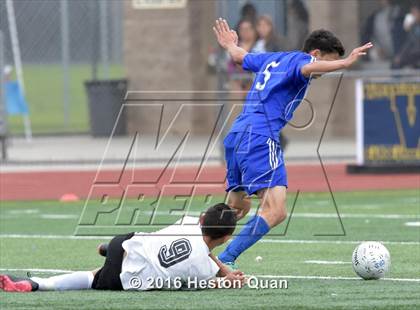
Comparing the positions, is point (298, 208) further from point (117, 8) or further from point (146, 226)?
point (117, 8)

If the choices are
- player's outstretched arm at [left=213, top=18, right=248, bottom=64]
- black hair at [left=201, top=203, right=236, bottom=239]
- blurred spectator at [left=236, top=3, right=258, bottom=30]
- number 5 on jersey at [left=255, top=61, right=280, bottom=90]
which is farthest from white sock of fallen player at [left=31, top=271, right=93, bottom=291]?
blurred spectator at [left=236, top=3, right=258, bottom=30]

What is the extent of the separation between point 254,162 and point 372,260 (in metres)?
1.26

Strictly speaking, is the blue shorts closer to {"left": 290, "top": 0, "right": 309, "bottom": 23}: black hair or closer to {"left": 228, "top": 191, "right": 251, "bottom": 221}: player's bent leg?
{"left": 228, "top": 191, "right": 251, "bottom": 221}: player's bent leg

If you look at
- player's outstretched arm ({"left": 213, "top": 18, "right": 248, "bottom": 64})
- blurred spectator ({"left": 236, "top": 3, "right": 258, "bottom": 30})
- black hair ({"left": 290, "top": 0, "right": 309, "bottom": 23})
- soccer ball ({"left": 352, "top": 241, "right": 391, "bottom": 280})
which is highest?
player's outstretched arm ({"left": 213, "top": 18, "right": 248, "bottom": 64})

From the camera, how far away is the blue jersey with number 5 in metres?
10.2

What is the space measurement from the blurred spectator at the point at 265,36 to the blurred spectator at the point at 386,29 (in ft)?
10.6

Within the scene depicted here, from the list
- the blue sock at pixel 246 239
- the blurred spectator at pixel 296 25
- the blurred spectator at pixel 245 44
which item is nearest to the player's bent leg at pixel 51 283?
the blue sock at pixel 246 239

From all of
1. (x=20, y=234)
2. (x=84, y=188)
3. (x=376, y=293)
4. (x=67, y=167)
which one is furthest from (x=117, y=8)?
(x=376, y=293)

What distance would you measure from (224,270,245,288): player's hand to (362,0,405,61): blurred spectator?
1563cm

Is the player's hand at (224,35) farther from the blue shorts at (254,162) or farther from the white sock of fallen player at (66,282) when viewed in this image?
the white sock of fallen player at (66,282)

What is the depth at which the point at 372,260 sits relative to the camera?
9688mm

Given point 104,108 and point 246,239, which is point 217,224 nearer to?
point 246,239

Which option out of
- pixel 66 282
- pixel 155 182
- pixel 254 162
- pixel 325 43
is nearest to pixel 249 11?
pixel 155 182

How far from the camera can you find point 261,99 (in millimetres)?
10406
